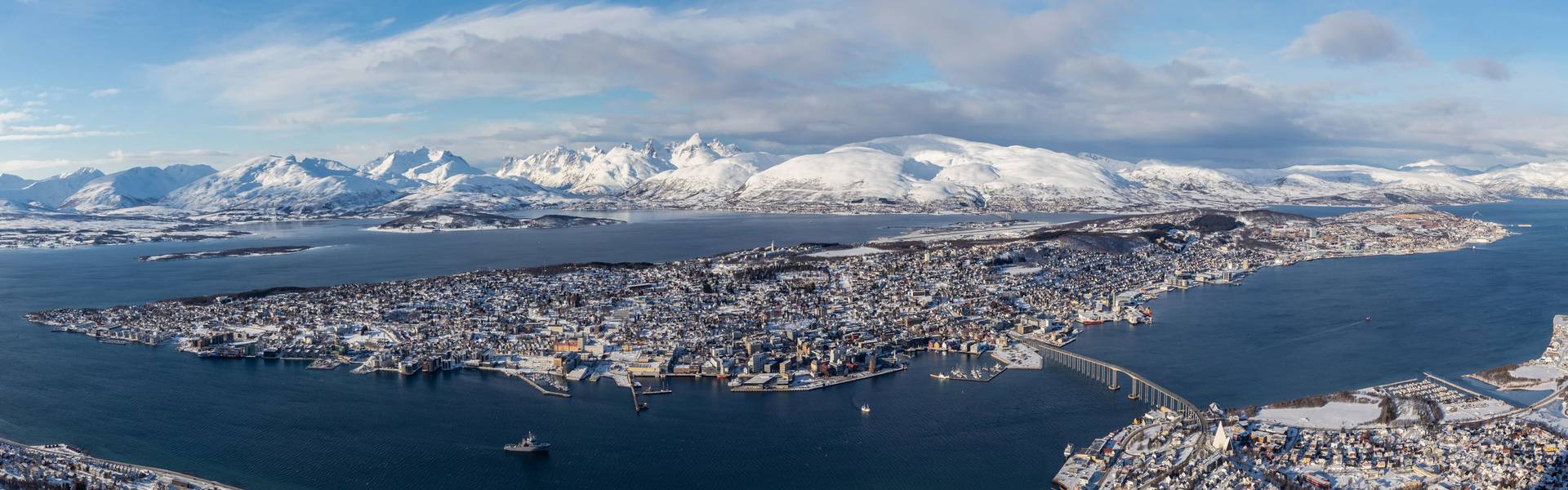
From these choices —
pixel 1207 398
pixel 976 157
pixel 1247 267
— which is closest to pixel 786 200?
pixel 976 157

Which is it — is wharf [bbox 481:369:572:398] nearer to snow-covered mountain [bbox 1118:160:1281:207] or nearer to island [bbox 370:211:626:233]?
island [bbox 370:211:626:233]

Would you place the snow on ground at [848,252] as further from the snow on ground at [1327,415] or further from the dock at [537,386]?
the snow on ground at [1327,415]

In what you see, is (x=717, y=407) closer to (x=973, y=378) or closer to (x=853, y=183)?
(x=973, y=378)

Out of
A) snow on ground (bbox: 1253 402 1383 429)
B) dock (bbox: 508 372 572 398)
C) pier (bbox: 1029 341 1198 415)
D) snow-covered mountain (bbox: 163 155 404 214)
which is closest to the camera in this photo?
snow on ground (bbox: 1253 402 1383 429)

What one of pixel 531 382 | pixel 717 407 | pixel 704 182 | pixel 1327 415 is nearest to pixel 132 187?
pixel 704 182

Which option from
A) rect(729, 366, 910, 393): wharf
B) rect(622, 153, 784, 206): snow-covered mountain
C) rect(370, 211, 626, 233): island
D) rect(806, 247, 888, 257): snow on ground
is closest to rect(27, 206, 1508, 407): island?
rect(729, 366, 910, 393): wharf

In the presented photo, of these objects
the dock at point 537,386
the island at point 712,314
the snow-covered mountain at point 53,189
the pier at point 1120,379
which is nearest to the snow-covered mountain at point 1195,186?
the island at point 712,314
